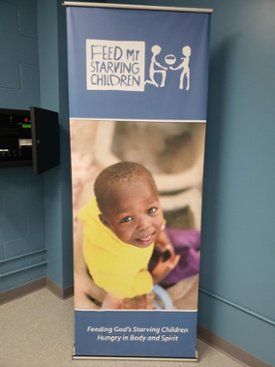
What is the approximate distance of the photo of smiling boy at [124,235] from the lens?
1.70 metres

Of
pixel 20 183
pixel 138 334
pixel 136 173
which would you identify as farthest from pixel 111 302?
pixel 20 183

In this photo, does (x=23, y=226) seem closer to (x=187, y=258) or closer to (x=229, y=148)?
(x=187, y=258)

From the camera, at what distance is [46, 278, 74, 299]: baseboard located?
254cm

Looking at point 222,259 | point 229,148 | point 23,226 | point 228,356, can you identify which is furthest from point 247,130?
point 23,226

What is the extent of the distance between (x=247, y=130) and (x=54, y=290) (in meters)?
2.16

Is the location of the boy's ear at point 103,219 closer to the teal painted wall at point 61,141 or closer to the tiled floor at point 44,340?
the teal painted wall at point 61,141

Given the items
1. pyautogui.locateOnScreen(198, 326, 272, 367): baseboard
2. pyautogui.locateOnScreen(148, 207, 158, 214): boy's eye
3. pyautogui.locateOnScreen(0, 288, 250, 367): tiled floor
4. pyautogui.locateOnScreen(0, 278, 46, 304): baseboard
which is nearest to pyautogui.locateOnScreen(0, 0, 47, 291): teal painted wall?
pyautogui.locateOnScreen(0, 278, 46, 304): baseboard

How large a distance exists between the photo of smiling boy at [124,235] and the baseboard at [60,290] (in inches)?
34.5

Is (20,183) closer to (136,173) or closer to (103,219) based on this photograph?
(103,219)

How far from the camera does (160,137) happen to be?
65.6 inches

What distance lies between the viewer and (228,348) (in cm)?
192

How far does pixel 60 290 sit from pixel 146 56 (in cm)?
209

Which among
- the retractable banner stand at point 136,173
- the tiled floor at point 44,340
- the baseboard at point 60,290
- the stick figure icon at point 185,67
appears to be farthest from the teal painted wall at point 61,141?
the stick figure icon at point 185,67

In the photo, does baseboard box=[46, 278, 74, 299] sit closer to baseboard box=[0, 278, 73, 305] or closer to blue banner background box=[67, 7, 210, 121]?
baseboard box=[0, 278, 73, 305]
